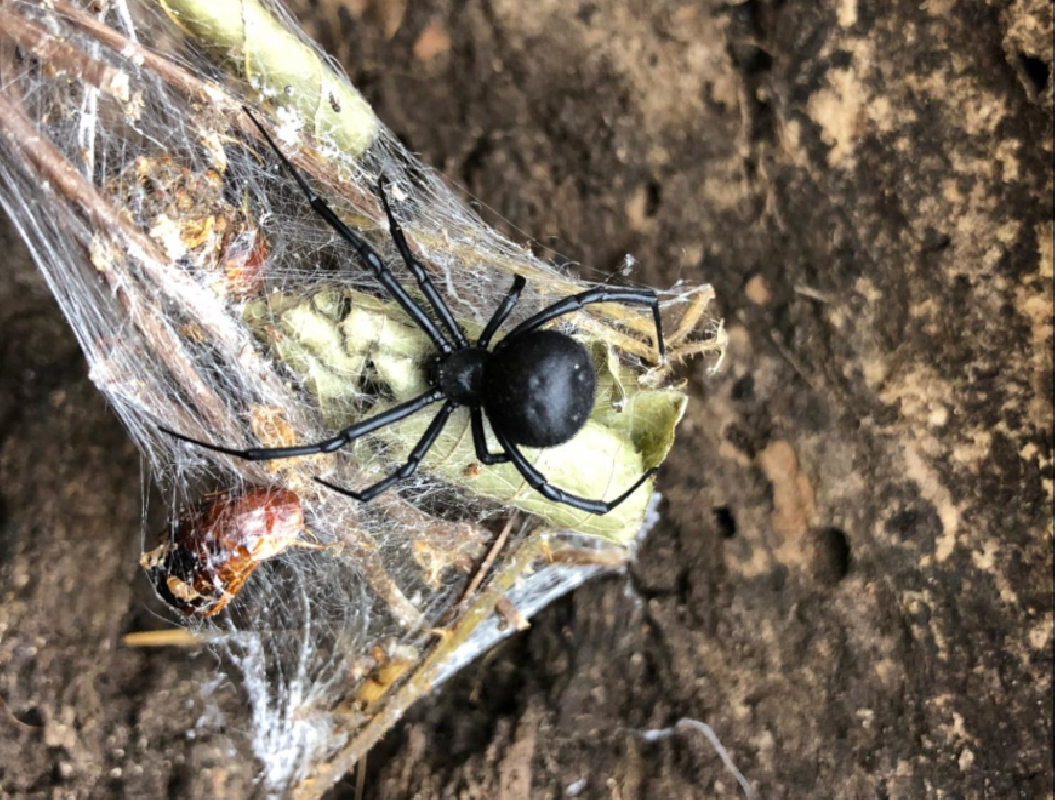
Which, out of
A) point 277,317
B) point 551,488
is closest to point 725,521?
point 551,488

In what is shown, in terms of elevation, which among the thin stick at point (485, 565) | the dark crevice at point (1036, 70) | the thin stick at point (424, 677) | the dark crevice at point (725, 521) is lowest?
the thin stick at point (424, 677)

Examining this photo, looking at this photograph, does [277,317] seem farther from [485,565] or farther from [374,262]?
[485,565]

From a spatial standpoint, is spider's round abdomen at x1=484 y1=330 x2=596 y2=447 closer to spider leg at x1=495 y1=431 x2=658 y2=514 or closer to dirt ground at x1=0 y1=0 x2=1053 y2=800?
spider leg at x1=495 y1=431 x2=658 y2=514

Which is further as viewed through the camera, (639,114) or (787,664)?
(639,114)

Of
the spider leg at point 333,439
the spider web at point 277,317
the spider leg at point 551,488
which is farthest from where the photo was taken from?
the spider leg at point 551,488

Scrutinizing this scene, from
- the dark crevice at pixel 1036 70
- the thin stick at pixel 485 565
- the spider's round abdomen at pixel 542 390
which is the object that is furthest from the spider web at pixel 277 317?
the dark crevice at pixel 1036 70

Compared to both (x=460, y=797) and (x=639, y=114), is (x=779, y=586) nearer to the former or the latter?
(x=460, y=797)

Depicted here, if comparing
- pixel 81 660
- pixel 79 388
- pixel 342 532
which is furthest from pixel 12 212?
pixel 81 660

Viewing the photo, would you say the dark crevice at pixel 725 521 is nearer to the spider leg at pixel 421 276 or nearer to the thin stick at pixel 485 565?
the thin stick at pixel 485 565

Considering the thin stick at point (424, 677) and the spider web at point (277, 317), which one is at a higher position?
the spider web at point (277, 317)
